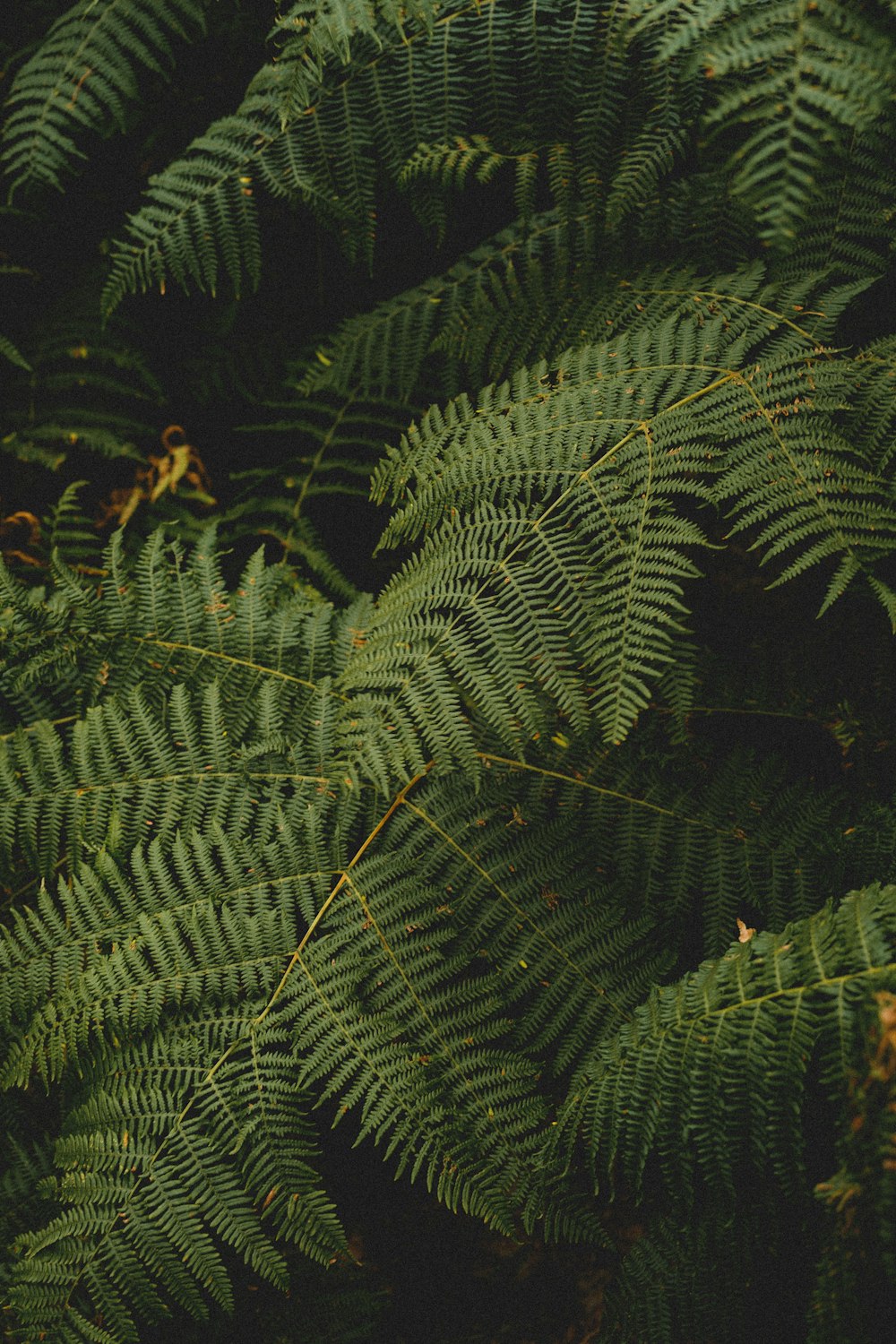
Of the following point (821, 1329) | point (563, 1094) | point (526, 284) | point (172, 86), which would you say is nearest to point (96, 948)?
point (563, 1094)

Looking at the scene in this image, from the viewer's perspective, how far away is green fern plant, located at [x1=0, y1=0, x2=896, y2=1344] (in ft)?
5.21

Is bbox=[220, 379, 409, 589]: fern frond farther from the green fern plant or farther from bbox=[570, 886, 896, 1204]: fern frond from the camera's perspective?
bbox=[570, 886, 896, 1204]: fern frond

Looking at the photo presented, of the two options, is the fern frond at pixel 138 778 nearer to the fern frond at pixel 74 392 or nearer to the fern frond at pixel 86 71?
the fern frond at pixel 74 392

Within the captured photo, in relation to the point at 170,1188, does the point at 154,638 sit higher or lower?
higher

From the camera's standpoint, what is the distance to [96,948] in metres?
2.02

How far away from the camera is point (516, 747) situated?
177 cm

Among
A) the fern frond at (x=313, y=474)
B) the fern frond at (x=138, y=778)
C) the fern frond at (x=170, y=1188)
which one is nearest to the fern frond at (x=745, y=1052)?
the fern frond at (x=170, y=1188)

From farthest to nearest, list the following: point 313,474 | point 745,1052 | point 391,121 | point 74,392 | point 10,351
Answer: point 74,392 < point 313,474 < point 10,351 < point 391,121 < point 745,1052

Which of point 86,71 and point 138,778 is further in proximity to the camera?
point 86,71

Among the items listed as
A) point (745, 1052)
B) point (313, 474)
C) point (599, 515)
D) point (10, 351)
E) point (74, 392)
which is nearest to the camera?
point (745, 1052)

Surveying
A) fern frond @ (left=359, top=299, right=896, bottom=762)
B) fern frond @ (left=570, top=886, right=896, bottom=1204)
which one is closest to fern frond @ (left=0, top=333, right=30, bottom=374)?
fern frond @ (left=359, top=299, right=896, bottom=762)

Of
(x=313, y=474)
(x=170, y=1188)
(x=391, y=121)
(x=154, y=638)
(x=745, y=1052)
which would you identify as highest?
Answer: (x=391, y=121)

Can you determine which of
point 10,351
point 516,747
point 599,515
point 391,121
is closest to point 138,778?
point 516,747

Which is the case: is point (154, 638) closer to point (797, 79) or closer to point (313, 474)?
point (313, 474)
